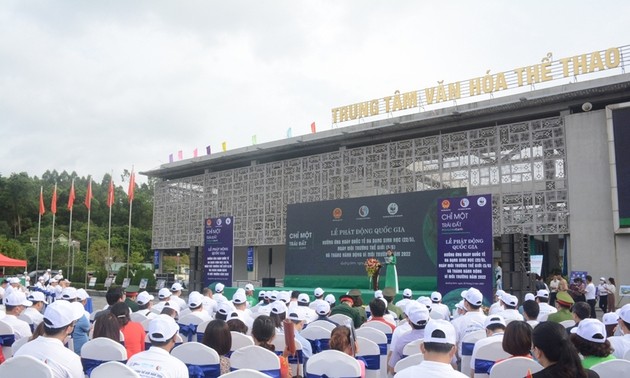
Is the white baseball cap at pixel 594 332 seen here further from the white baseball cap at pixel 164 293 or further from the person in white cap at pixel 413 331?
the white baseball cap at pixel 164 293

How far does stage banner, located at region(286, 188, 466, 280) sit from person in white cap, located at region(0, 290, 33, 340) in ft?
39.8

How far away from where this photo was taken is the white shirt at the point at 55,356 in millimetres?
3090

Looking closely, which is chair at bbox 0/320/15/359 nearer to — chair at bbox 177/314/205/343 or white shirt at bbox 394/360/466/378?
chair at bbox 177/314/205/343

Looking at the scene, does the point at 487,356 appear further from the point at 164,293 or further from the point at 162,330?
the point at 164,293

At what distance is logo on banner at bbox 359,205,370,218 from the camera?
17.6m

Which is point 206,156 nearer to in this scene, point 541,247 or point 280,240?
point 280,240

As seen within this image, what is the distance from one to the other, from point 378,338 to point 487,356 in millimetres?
1545

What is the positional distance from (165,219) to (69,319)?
2729cm

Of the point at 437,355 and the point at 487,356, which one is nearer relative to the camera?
the point at 437,355

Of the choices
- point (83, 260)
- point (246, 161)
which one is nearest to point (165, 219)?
point (246, 161)

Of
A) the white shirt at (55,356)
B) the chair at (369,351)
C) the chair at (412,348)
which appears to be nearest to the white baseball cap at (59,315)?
the white shirt at (55,356)

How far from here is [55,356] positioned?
3.12 meters

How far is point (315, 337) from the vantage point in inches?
210

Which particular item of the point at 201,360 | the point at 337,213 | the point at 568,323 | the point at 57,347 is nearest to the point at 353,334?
the point at 201,360
